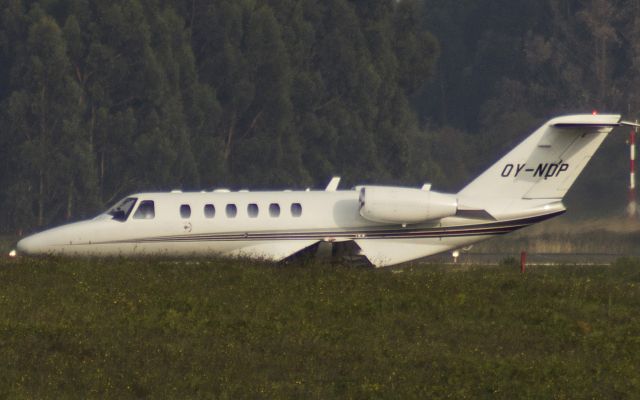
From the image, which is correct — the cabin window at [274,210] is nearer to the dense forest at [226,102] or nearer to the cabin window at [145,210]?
the cabin window at [145,210]

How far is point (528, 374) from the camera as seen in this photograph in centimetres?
1772

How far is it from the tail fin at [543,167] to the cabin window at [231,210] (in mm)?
4723

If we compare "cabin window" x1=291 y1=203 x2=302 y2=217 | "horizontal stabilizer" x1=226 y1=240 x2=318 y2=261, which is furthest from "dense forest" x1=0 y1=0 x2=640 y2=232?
"horizontal stabilizer" x1=226 y1=240 x2=318 y2=261

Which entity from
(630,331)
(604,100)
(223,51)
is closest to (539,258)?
(630,331)

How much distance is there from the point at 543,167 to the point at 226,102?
31.9 metres

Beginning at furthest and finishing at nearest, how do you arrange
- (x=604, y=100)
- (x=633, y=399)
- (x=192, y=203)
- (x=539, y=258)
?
(x=604, y=100) → (x=539, y=258) → (x=192, y=203) → (x=633, y=399)

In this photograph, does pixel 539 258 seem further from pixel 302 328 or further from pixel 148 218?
pixel 302 328

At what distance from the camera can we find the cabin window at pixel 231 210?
29359 mm

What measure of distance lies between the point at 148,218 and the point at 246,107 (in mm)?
30315

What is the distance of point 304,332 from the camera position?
20.1 metres

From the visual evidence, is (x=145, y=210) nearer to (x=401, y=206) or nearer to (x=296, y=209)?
(x=296, y=209)

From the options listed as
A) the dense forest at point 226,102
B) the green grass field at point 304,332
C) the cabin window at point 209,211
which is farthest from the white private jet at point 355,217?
the dense forest at point 226,102

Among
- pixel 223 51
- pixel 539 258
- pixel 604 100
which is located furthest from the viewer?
pixel 604 100

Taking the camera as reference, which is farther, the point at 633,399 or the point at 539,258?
the point at 539,258
